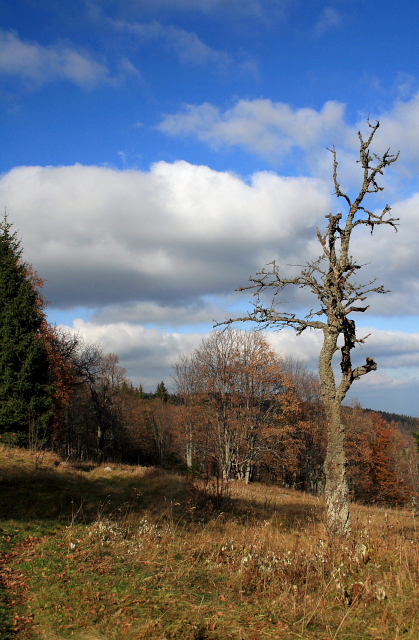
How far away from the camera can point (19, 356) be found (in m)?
22.2

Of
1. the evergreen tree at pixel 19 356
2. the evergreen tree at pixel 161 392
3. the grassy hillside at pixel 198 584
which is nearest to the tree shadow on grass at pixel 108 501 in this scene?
the grassy hillside at pixel 198 584

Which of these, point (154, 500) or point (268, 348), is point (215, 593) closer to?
point (154, 500)

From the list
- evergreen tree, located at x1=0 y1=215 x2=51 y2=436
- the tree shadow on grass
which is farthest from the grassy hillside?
evergreen tree, located at x1=0 y1=215 x2=51 y2=436

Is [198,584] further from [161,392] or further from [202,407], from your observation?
[161,392]

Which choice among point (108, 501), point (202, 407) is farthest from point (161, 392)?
point (108, 501)

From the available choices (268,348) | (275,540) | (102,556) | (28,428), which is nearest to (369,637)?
(275,540)

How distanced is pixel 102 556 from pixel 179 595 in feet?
7.14

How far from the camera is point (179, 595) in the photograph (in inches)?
203

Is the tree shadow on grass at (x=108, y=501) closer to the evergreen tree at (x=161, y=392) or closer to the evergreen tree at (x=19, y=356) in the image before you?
the evergreen tree at (x=19, y=356)

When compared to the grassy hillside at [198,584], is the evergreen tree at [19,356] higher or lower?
higher

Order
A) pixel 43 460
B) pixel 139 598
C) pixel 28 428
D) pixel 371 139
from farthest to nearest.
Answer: pixel 28 428, pixel 43 460, pixel 371 139, pixel 139 598

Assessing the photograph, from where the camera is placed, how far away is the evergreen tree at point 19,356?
70.8ft

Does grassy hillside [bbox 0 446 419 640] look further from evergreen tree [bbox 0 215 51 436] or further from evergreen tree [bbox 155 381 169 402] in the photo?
evergreen tree [bbox 155 381 169 402]

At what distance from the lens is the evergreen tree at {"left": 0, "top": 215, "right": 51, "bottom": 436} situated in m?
21.6
